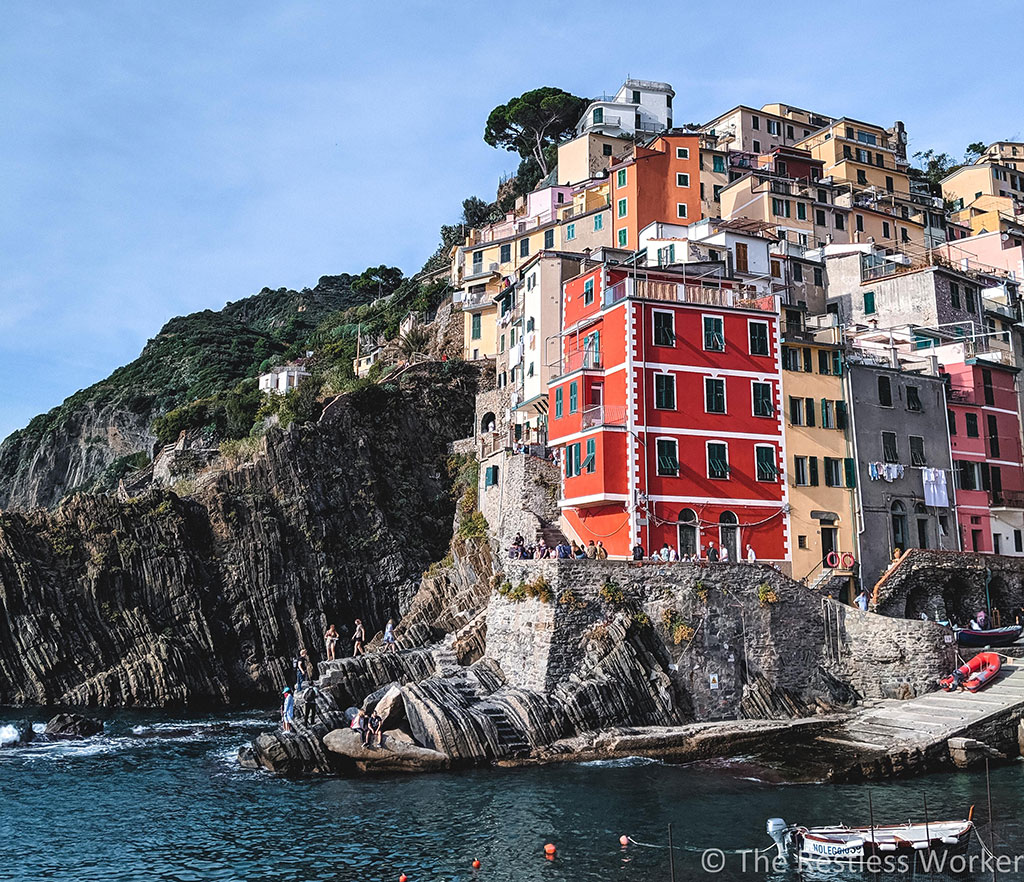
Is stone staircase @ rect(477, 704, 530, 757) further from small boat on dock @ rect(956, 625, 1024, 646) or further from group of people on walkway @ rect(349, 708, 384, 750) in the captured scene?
small boat on dock @ rect(956, 625, 1024, 646)

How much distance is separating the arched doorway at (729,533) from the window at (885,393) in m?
11.7

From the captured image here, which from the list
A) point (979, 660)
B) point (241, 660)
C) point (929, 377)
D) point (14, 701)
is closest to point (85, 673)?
point (14, 701)

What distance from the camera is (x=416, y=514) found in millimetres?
65875

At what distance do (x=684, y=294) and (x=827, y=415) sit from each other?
9657mm

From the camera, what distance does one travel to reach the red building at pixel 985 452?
50.9 meters

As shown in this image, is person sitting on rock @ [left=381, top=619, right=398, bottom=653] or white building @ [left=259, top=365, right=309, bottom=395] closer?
person sitting on rock @ [left=381, top=619, right=398, bottom=653]

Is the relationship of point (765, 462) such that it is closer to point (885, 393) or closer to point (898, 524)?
point (898, 524)

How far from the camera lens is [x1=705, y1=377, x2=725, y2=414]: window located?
4450cm

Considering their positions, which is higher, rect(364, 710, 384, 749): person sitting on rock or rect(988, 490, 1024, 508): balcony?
rect(988, 490, 1024, 508): balcony

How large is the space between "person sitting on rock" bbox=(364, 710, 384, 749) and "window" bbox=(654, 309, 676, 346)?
21423mm

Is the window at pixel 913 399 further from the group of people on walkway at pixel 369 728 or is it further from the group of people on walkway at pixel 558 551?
the group of people on walkway at pixel 369 728

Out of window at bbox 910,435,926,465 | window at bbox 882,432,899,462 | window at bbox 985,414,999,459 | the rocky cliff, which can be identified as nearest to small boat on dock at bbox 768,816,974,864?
window at bbox 882,432,899,462

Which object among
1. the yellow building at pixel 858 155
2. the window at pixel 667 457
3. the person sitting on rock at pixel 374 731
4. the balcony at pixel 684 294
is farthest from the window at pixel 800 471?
the yellow building at pixel 858 155

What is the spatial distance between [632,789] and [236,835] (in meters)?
12.2
